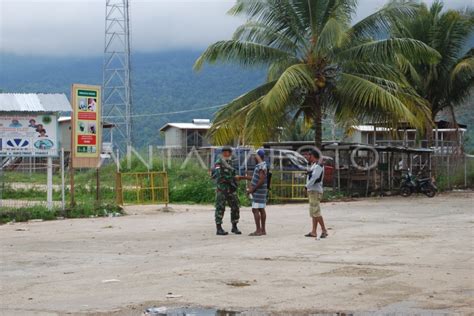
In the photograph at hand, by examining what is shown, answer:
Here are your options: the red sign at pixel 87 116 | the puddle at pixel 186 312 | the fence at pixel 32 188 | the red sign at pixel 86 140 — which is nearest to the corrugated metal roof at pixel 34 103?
the red sign at pixel 87 116

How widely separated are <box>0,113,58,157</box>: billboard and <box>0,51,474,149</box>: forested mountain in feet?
150

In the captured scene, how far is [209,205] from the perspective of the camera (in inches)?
995

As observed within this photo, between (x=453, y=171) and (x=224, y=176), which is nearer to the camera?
(x=224, y=176)

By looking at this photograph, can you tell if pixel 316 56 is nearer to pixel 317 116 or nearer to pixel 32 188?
pixel 317 116

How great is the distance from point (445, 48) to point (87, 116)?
18855mm

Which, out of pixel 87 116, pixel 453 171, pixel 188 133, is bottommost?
pixel 453 171

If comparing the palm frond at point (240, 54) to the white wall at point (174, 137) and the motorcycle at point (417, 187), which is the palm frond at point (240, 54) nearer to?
the motorcycle at point (417, 187)

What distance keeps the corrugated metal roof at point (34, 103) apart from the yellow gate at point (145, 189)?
3178 mm

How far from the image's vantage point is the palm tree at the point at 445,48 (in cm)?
3381

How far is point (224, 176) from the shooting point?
49.3 ft

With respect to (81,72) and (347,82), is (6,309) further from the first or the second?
(81,72)

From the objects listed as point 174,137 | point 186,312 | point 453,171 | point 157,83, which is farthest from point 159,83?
point 186,312

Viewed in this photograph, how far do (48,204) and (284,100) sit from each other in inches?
365

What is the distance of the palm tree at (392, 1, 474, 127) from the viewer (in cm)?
3381
